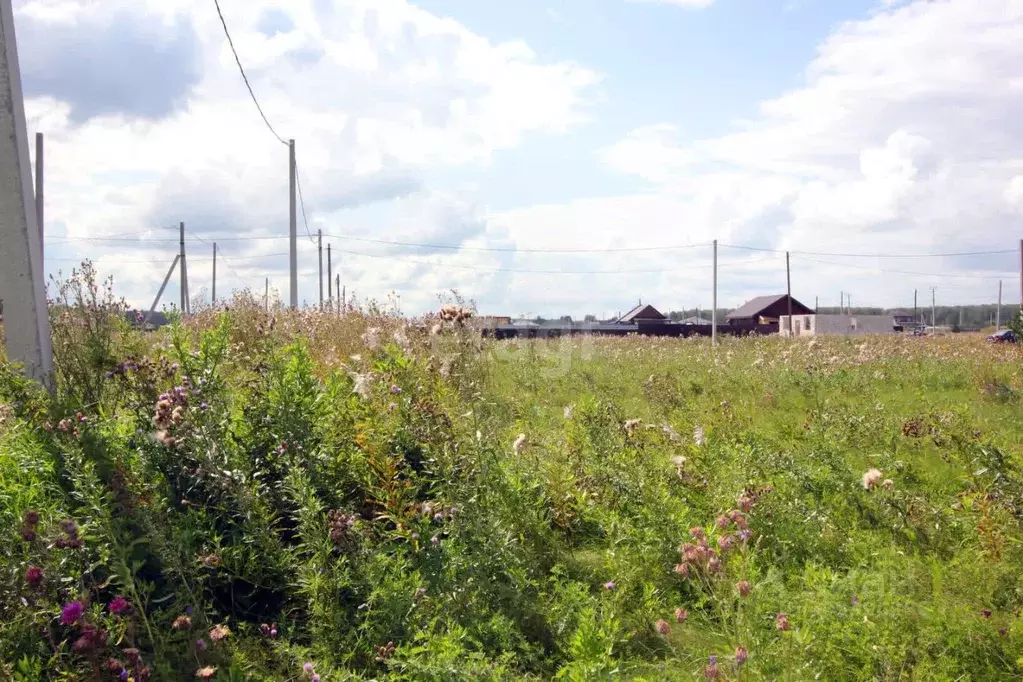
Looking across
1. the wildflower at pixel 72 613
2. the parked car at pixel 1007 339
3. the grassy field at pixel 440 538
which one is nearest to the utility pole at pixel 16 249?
the grassy field at pixel 440 538

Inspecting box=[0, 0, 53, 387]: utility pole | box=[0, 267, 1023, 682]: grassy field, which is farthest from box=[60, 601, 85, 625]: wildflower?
box=[0, 0, 53, 387]: utility pole

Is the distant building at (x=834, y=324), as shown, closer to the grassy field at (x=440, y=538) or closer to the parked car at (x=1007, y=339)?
the parked car at (x=1007, y=339)

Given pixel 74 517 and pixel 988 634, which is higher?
pixel 74 517

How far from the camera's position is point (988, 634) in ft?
11.0

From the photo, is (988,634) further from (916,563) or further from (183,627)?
(183,627)

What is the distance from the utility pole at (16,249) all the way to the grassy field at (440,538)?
256 millimetres

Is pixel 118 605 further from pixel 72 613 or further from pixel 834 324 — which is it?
pixel 834 324

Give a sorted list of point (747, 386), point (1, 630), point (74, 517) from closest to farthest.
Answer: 1. point (1, 630)
2. point (74, 517)
3. point (747, 386)

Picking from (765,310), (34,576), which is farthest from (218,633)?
(765,310)

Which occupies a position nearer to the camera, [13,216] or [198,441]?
[198,441]

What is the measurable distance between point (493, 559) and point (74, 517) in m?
1.84

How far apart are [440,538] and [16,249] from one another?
3495 mm

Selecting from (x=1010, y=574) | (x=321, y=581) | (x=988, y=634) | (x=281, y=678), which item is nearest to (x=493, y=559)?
(x=321, y=581)

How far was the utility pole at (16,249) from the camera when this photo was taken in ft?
17.7
